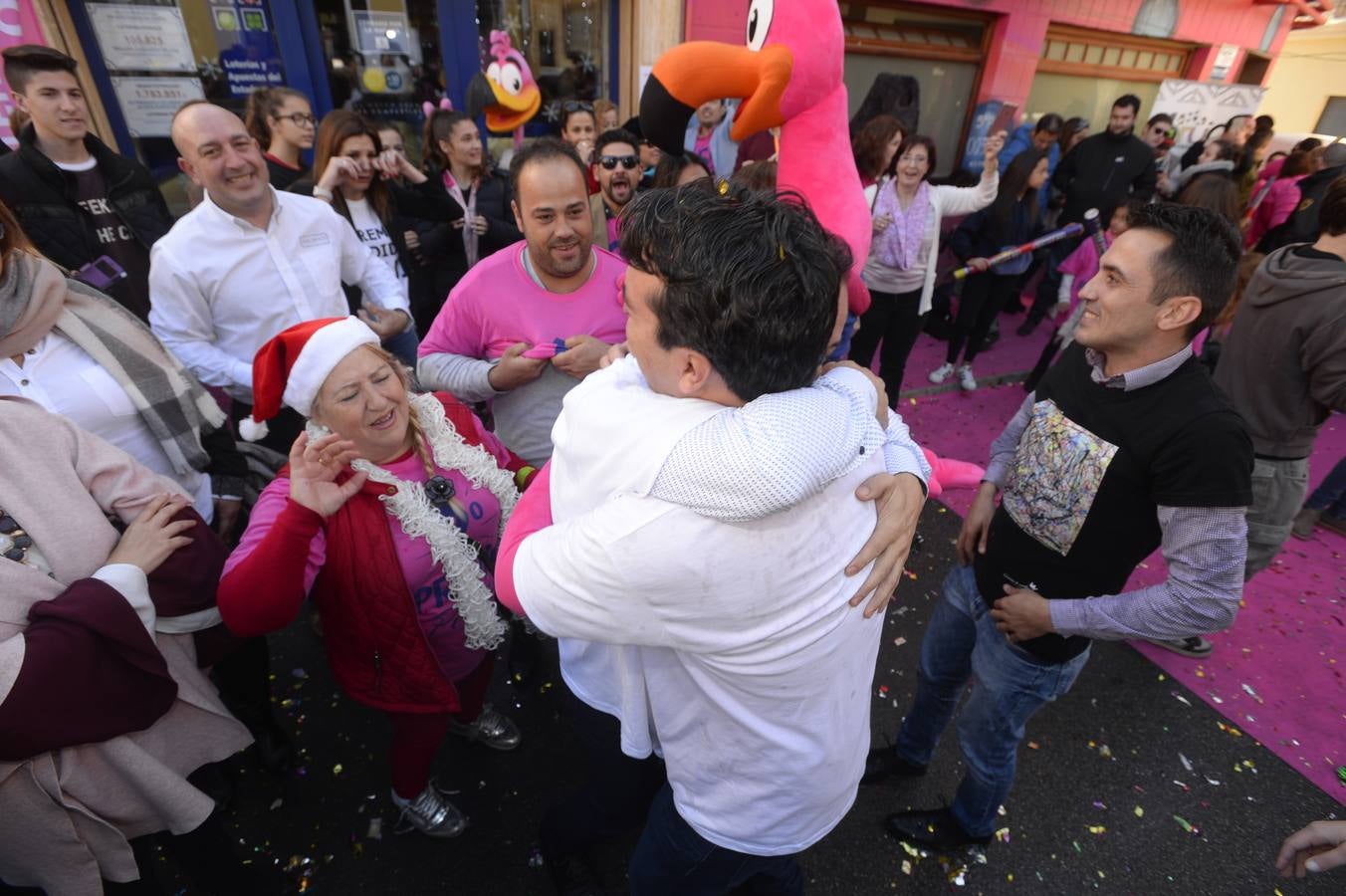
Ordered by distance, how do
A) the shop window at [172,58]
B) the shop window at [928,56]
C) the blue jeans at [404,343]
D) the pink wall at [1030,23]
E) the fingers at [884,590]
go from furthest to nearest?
1. the shop window at [928,56]
2. the pink wall at [1030,23]
3. the shop window at [172,58]
4. the blue jeans at [404,343]
5. the fingers at [884,590]

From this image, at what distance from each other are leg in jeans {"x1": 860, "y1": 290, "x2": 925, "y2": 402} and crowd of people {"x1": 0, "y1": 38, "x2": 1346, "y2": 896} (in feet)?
6.07

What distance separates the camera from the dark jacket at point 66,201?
10.8 feet

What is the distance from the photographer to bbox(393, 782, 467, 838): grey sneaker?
7.64ft

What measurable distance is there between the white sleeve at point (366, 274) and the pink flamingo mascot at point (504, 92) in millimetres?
2641

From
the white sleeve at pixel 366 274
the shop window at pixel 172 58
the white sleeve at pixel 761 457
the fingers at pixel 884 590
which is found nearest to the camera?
the white sleeve at pixel 761 457

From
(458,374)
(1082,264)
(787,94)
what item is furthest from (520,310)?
(1082,264)

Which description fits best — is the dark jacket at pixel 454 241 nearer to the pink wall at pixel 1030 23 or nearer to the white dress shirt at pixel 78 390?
the white dress shirt at pixel 78 390

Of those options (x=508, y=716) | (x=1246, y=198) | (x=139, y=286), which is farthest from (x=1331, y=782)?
(x=1246, y=198)

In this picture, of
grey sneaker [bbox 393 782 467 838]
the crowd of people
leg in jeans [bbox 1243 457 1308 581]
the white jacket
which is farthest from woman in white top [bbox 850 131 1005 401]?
grey sneaker [bbox 393 782 467 838]

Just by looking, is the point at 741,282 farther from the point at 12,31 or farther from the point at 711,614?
the point at 12,31

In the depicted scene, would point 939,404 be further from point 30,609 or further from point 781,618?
point 30,609

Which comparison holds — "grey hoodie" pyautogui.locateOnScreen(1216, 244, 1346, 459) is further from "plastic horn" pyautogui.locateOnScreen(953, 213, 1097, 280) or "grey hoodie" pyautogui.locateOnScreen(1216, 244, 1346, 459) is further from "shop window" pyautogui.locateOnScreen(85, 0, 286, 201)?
"shop window" pyautogui.locateOnScreen(85, 0, 286, 201)

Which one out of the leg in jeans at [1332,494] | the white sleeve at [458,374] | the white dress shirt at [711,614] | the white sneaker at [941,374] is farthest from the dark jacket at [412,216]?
the leg in jeans at [1332,494]

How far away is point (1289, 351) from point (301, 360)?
12.1ft
